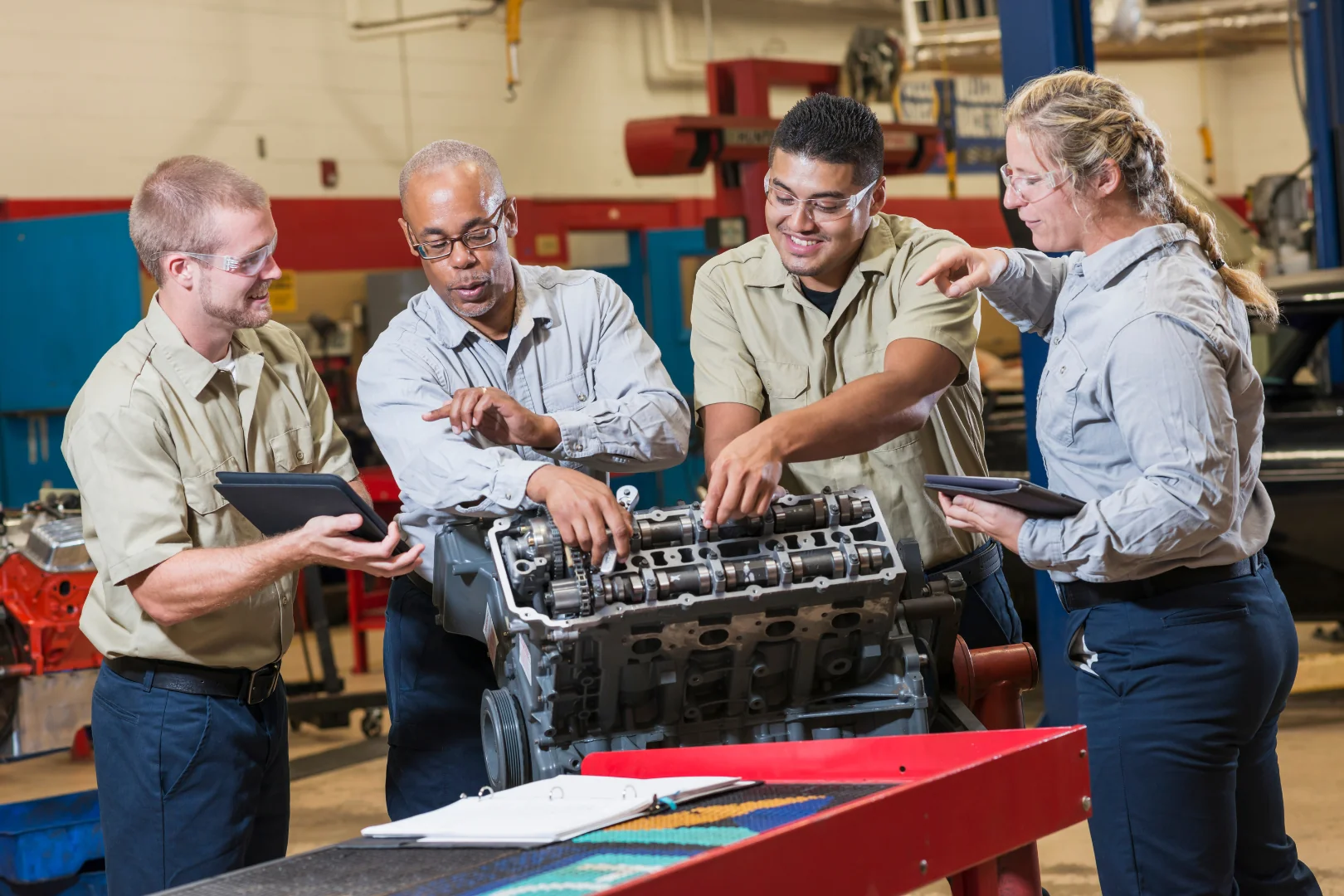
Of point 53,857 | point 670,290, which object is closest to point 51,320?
point 53,857

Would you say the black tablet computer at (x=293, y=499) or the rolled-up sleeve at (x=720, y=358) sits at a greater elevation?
the rolled-up sleeve at (x=720, y=358)

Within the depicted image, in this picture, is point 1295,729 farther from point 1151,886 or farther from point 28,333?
point 28,333

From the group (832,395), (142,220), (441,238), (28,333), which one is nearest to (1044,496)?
(832,395)

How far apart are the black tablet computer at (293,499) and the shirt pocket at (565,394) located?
0.50 meters

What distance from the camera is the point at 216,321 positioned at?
2.24 m

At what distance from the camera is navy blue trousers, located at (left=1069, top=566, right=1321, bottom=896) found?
195 centimetres

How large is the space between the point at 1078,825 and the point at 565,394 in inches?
99.4

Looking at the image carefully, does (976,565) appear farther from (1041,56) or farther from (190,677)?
(1041,56)

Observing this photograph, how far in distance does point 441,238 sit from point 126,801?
3.32 ft

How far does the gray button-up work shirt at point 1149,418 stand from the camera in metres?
1.85

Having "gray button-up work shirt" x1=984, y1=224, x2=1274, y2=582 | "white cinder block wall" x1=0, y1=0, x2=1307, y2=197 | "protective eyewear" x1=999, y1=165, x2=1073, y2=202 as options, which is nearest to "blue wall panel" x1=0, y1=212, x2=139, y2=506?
"white cinder block wall" x1=0, y1=0, x2=1307, y2=197

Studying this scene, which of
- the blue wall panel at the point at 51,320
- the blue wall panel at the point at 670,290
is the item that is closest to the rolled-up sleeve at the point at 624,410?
the blue wall panel at the point at 51,320

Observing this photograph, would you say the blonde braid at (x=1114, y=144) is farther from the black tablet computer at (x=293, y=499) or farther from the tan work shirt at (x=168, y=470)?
the tan work shirt at (x=168, y=470)

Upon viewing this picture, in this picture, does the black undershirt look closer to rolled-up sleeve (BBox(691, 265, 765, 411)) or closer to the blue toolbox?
rolled-up sleeve (BBox(691, 265, 765, 411))
